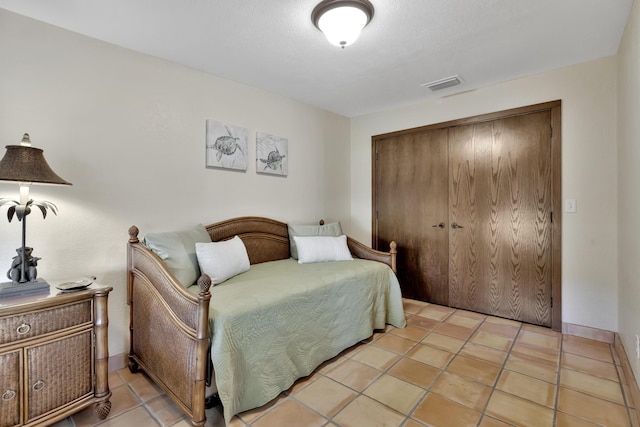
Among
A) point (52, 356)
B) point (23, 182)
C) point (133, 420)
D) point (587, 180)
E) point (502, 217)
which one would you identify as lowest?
point (133, 420)

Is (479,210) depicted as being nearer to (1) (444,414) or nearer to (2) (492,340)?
(2) (492,340)

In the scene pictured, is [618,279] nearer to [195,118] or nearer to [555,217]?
[555,217]

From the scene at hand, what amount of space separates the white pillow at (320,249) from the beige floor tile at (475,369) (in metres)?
1.21

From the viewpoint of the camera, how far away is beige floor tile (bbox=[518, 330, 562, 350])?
238 centimetres

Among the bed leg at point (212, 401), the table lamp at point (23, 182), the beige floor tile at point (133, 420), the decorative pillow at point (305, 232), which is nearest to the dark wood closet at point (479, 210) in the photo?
the decorative pillow at point (305, 232)

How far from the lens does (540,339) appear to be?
248cm

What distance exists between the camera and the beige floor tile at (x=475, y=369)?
75.6 inches

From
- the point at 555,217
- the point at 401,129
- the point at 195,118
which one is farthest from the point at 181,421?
the point at 401,129

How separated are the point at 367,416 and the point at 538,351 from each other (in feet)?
5.09

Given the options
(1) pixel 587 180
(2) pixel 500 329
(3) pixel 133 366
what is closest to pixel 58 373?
(3) pixel 133 366

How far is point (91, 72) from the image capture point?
6.60ft

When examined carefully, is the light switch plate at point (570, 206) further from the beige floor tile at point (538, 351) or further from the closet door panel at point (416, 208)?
the beige floor tile at point (538, 351)

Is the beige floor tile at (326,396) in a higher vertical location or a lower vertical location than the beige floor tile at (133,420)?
higher

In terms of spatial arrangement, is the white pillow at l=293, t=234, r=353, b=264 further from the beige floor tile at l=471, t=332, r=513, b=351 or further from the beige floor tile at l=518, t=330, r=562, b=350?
the beige floor tile at l=518, t=330, r=562, b=350
